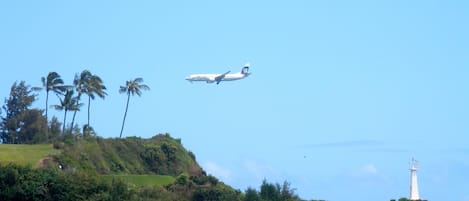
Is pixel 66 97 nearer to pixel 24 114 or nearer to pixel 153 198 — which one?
A: pixel 24 114

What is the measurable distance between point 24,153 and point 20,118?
22551mm

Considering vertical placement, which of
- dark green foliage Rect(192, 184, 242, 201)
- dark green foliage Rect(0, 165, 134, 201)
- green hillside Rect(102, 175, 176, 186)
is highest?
green hillside Rect(102, 175, 176, 186)

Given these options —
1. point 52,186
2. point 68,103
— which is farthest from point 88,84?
point 52,186

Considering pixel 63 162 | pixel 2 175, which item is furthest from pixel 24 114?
pixel 2 175

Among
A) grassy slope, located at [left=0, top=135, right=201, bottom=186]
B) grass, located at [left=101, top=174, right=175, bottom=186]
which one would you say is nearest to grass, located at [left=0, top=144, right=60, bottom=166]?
grassy slope, located at [left=0, top=135, right=201, bottom=186]

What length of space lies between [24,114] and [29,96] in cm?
519

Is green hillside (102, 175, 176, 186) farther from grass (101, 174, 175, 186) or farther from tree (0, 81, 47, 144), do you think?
tree (0, 81, 47, 144)

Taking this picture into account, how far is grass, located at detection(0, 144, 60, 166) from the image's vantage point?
109m

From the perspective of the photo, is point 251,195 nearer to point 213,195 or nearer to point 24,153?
point 213,195

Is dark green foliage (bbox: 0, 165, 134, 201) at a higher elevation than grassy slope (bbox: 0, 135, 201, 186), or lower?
lower

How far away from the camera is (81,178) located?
88438mm

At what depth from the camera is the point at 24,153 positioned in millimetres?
113375

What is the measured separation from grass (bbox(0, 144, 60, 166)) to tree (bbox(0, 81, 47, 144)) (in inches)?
526

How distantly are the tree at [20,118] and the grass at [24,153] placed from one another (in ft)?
43.9
